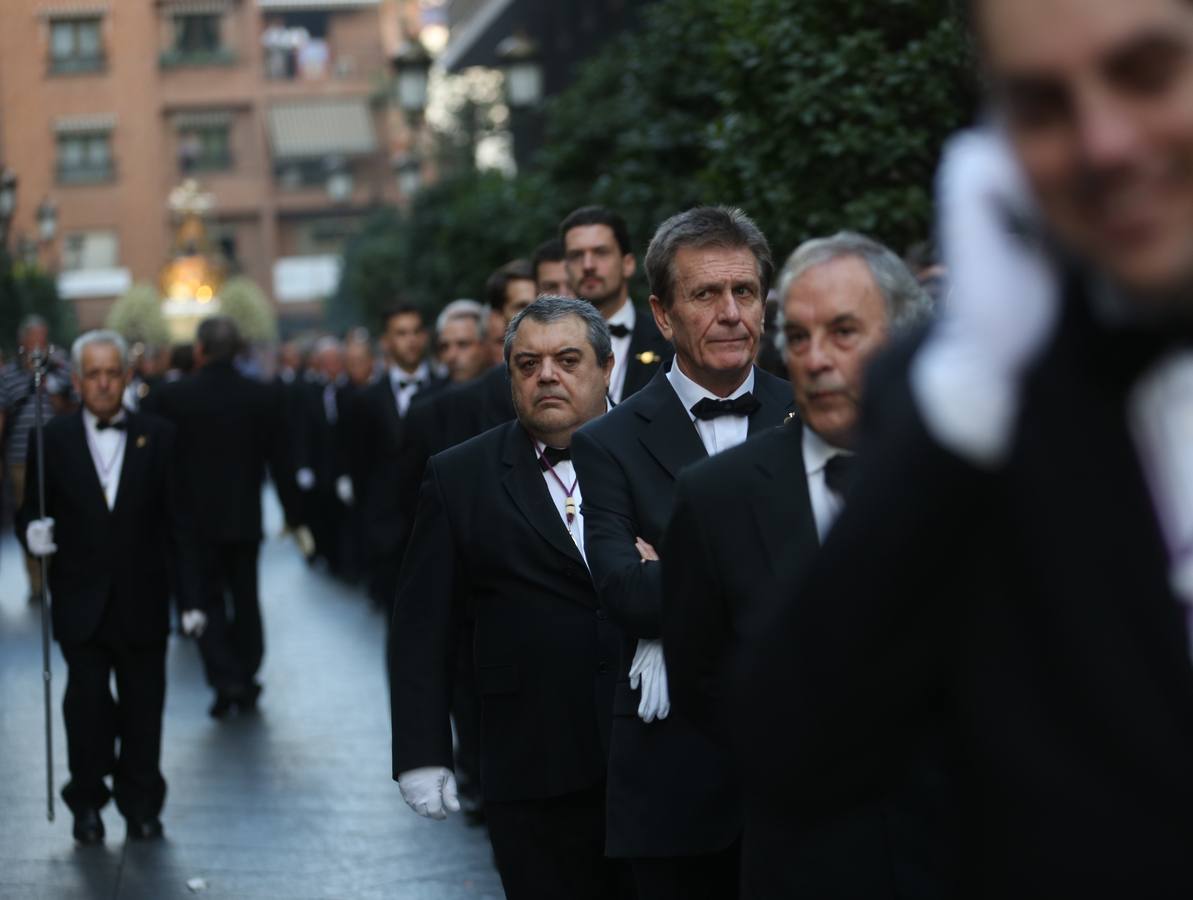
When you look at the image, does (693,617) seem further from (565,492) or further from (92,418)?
(92,418)

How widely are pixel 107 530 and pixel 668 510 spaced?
5128 millimetres

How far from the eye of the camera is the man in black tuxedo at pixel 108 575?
9430 millimetres

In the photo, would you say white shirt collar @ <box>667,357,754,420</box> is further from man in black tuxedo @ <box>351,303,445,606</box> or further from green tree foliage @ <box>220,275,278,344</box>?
green tree foliage @ <box>220,275,278,344</box>

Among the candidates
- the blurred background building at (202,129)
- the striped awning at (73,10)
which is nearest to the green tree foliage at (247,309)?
the blurred background building at (202,129)

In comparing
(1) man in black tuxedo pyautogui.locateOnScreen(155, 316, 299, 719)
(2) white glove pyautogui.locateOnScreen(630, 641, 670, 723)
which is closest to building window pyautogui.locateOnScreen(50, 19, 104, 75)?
(1) man in black tuxedo pyautogui.locateOnScreen(155, 316, 299, 719)

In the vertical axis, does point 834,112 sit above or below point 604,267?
above

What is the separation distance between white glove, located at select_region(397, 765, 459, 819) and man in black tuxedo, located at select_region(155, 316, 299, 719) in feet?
25.4

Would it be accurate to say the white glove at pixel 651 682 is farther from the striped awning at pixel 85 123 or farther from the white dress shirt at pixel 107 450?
the striped awning at pixel 85 123

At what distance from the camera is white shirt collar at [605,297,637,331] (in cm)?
884

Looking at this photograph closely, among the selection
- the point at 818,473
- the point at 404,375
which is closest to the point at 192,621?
the point at 404,375

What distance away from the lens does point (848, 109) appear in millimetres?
10844

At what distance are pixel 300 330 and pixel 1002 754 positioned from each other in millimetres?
81758

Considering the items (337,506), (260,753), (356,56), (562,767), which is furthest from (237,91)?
(562,767)

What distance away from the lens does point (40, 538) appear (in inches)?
375
